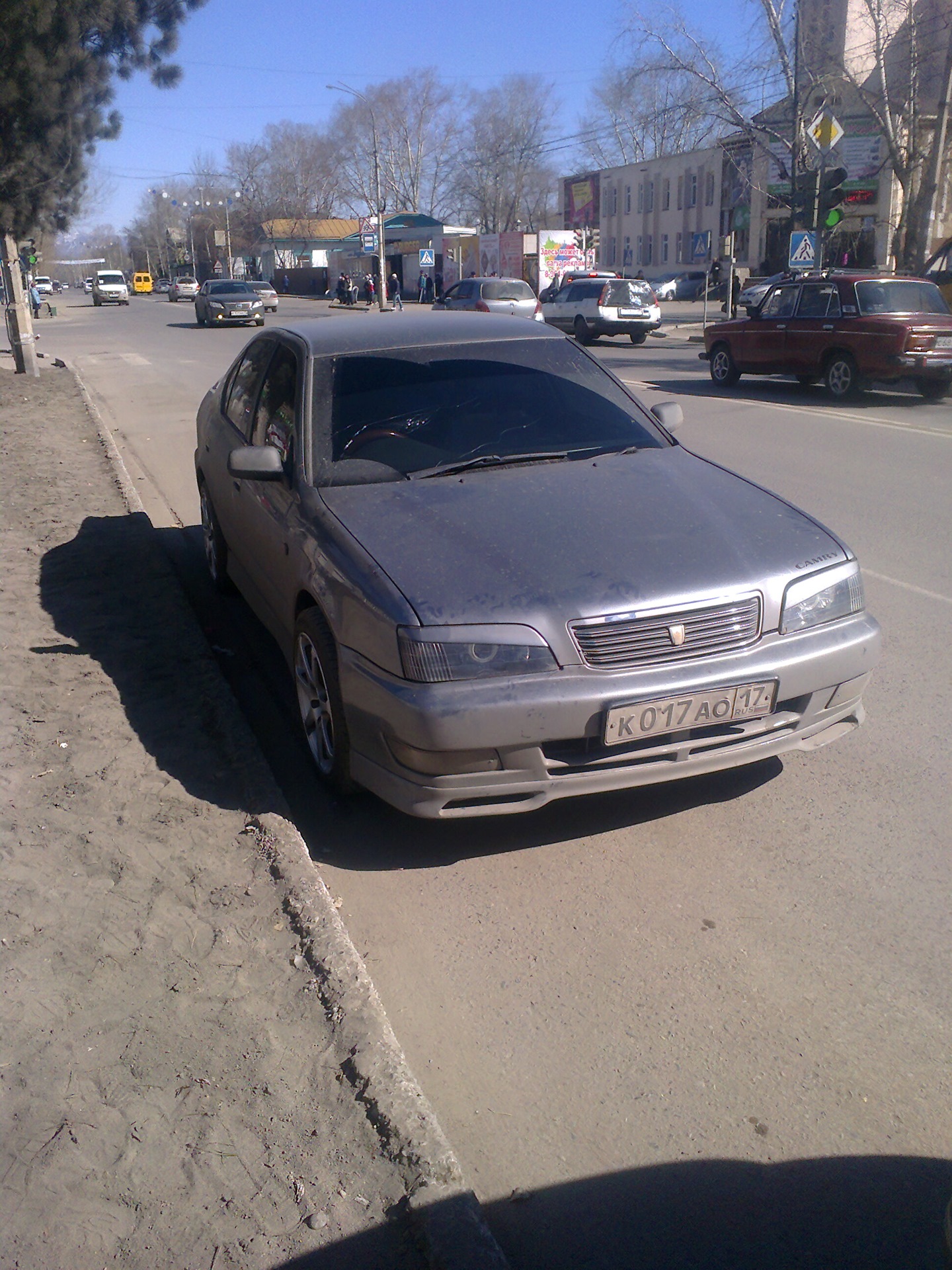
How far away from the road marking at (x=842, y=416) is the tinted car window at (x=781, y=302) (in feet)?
4.69

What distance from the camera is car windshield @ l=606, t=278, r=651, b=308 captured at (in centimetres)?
2830

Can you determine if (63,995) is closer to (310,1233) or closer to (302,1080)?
(302,1080)

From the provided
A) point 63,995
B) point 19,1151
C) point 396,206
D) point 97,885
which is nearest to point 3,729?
point 97,885

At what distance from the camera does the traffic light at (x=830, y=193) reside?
18.7 meters

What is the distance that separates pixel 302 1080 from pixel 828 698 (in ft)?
6.95

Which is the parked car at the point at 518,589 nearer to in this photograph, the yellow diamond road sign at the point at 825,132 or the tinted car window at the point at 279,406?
the tinted car window at the point at 279,406

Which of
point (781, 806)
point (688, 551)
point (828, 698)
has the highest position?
point (688, 551)

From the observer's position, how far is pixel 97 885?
340 cm

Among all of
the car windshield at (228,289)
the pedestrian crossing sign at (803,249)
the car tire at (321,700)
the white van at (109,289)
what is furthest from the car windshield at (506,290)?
the white van at (109,289)

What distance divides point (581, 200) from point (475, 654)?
270 feet

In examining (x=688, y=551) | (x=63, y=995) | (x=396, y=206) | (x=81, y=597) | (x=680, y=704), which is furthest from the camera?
(x=396, y=206)

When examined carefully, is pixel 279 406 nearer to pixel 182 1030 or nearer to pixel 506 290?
pixel 182 1030

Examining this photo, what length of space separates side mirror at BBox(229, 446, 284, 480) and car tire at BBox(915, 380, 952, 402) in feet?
43.3

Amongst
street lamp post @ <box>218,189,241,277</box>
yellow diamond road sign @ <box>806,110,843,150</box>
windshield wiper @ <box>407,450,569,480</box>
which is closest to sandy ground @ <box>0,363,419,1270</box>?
windshield wiper @ <box>407,450,569,480</box>
